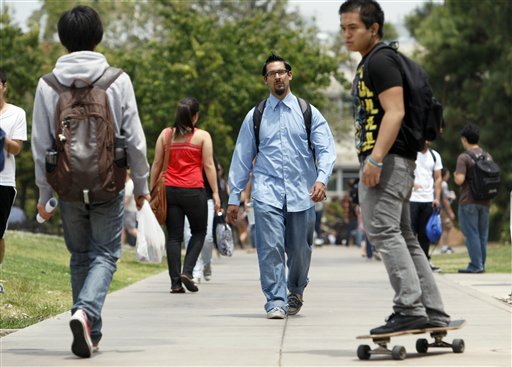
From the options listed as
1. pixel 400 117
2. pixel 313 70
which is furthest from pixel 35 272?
pixel 313 70

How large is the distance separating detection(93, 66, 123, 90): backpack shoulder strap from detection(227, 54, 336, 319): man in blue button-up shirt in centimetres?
306

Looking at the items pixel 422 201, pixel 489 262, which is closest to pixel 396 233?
pixel 422 201

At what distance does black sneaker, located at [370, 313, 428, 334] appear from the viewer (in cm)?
778

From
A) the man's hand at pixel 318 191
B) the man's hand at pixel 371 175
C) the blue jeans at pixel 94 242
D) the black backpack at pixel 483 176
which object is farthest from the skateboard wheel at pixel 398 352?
the black backpack at pixel 483 176

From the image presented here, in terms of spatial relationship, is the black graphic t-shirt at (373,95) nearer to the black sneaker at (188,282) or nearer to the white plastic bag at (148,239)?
the white plastic bag at (148,239)

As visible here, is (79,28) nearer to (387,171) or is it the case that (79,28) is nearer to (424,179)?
(387,171)

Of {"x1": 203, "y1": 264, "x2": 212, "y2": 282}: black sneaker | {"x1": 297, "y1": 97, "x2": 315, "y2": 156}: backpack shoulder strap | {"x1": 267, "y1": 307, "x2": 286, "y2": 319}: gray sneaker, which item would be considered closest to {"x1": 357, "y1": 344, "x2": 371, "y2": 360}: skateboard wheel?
{"x1": 267, "y1": 307, "x2": 286, "y2": 319}: gray sneaker

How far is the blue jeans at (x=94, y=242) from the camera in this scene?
796 centimetres

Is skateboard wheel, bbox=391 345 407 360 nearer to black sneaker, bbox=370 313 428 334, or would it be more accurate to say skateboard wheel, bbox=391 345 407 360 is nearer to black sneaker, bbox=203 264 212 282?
black sneaker, bbox=370 313 428 334

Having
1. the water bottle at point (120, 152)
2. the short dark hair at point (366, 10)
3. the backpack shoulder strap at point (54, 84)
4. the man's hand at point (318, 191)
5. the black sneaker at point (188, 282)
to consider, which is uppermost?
the short dark hair at point (366, 10)

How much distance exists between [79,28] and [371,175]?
6.17 ft

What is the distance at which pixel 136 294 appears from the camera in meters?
13.7

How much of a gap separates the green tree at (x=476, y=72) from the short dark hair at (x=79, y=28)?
1028 inches

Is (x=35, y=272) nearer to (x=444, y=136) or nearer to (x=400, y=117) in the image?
(x=400, y=117)
